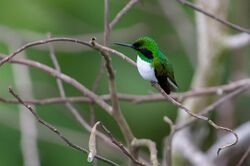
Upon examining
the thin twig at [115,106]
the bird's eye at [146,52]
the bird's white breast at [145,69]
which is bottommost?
the bird's white breast at [145,69]

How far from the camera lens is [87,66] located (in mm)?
4379

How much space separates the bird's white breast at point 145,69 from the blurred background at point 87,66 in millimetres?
2084

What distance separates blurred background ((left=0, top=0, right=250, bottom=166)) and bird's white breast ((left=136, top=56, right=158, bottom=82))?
2084mm

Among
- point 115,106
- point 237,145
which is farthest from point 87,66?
point 115,106

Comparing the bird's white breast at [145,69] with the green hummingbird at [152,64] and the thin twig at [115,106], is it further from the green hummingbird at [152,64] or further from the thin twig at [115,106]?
the thin twig at [115,106]

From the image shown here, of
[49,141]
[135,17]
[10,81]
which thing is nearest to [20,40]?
[10,81]

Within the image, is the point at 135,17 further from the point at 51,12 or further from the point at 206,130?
the point at 206,130

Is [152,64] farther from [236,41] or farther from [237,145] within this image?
[236,41]

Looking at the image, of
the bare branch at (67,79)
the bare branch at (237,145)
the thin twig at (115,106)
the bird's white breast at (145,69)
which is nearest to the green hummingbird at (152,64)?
the bird's white breast at (145,69)

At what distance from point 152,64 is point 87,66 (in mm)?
3067

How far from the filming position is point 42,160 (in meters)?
3.89

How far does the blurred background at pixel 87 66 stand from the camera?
3842mm

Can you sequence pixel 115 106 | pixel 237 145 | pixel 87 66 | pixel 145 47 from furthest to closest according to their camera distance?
pixel 87 66, pixel 237 145, pixel 115 106, pixel 145 47

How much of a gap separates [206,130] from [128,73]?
89 centimetres
